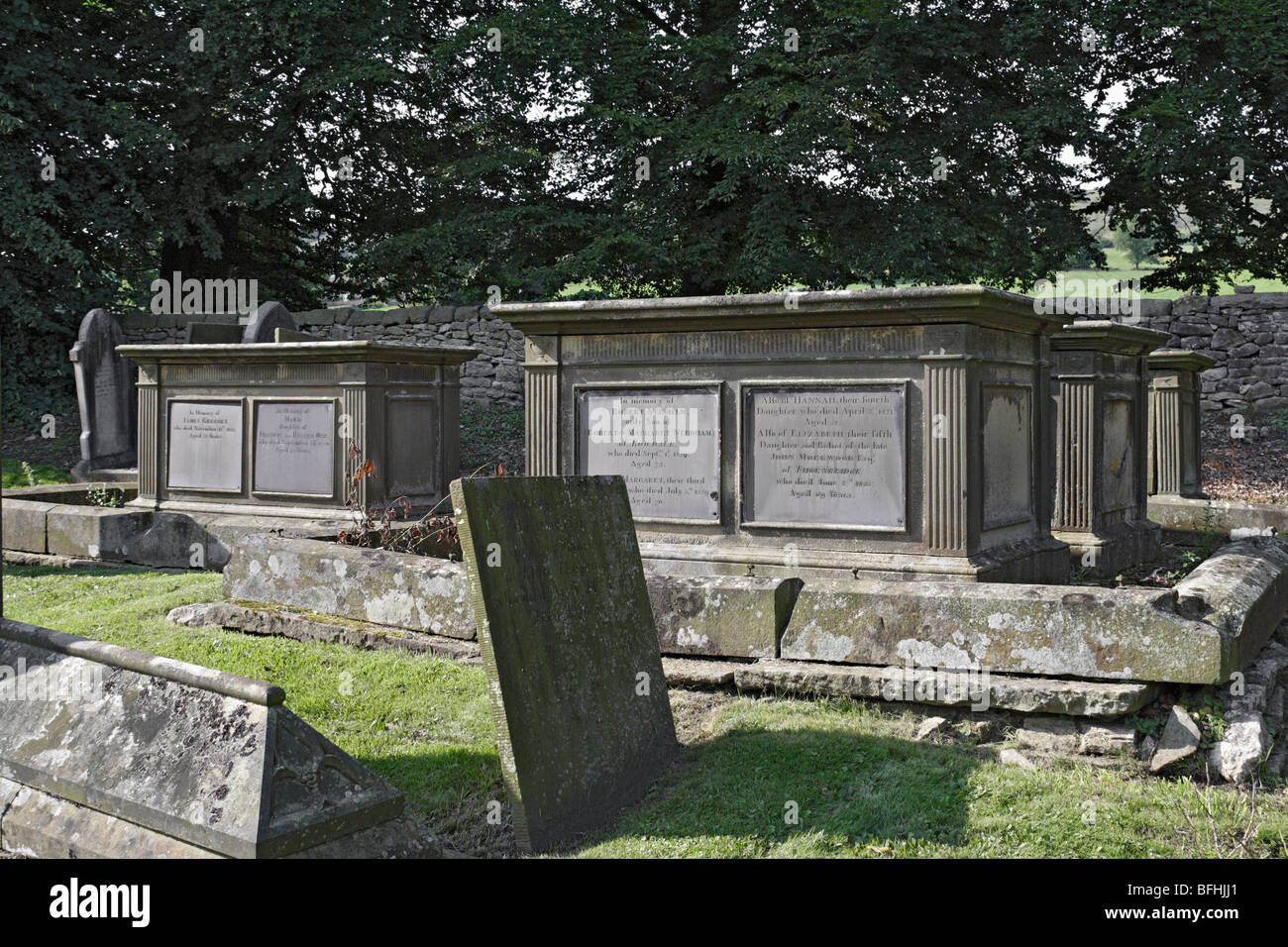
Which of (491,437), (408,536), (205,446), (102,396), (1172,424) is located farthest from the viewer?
(491,437)

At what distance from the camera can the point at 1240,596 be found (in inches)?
190

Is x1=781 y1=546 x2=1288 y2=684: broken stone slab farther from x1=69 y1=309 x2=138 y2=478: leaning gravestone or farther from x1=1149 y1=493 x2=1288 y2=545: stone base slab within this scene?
x1=69 y1=309 x2=138 y2=478: leaning gravestone

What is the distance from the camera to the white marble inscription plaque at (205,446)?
10102mm

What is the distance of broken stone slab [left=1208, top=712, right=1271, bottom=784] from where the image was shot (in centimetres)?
397

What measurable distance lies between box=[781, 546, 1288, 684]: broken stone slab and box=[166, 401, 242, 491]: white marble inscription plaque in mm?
6877

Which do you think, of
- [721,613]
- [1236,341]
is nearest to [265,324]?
[721,613]

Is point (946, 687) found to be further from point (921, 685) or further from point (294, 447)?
point (294, 447)

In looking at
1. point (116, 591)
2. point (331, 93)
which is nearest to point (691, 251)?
point (331, 93)

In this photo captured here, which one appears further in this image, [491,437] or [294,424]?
[491,437]

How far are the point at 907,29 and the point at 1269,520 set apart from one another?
1021 cm

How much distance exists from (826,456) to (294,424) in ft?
18.2

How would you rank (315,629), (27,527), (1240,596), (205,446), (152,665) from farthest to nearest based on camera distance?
(205,446)
(27,527)
(315,629)
(1240,596)
(152,665)

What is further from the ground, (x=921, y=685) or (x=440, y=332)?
(x=440, y=332)

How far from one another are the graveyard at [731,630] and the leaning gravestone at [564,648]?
0.01m
